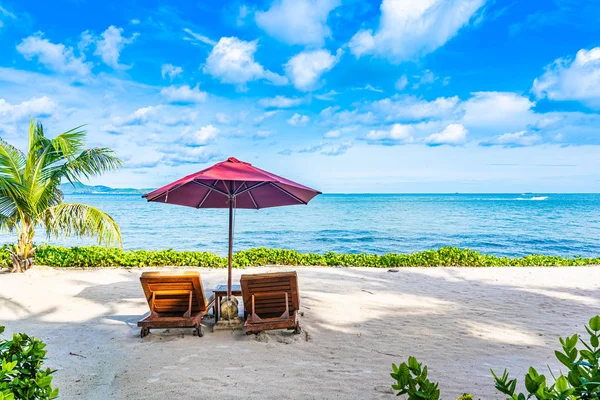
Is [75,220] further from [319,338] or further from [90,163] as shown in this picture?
[319,338]

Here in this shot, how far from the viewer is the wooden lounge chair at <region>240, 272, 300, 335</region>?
5873 mm

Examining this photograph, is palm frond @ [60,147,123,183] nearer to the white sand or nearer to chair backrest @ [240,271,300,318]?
the white sand

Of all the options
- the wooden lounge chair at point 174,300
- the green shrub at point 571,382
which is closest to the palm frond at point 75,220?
the wooden lounge chair at point 174,300

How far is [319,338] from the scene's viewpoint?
601cm

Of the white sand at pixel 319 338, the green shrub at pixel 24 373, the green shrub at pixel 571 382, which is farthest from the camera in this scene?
the white sand at pixel 319 338

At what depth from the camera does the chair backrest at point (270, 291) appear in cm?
589

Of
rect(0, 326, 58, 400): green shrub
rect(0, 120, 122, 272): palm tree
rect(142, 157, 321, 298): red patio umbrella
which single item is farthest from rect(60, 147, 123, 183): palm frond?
rect(0, 326, 58, 400): green shrub

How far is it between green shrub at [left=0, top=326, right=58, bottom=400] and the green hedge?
946 cm

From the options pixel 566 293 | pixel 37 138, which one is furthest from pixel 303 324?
pixel 37 138

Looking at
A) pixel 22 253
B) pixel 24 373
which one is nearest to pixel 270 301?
pixel 24 373

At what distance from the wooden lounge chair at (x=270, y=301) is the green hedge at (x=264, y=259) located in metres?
5.94

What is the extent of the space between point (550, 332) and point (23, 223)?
1140cm

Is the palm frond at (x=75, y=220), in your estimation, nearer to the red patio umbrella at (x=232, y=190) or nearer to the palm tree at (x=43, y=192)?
the palm tree at (x=43, y=192)

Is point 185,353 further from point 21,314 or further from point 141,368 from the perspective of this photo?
point 21,314
